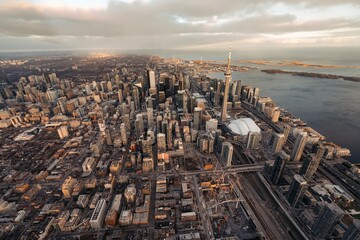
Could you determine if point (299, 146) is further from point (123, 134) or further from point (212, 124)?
point (123, 134)

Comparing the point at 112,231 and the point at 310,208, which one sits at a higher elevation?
the point at 310,208

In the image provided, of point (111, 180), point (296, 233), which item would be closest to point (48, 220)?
point (111, 180)

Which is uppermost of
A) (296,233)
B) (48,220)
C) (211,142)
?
(211,142)

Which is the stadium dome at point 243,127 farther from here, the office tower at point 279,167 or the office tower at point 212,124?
the office tower at point 279,167

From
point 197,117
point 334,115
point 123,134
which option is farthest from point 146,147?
point 334,115

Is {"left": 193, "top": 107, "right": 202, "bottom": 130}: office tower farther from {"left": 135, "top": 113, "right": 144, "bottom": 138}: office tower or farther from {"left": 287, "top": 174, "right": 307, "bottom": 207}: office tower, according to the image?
{"left": 287, "top": 174, "right": 307, "bottom": 207}: office tower

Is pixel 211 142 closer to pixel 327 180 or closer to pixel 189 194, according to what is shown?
pixel 189 194
